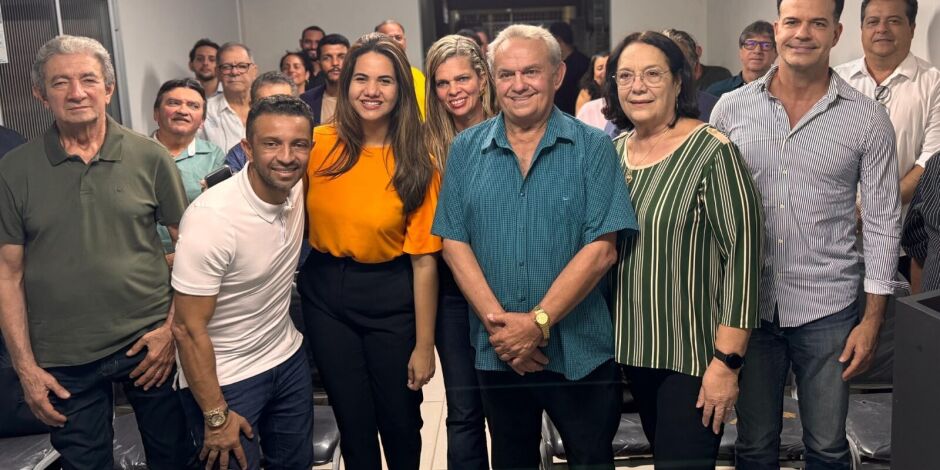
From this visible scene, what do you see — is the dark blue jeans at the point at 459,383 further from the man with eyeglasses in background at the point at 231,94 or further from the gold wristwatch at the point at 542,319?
the man with eyeglasses in background at the point at 231,94

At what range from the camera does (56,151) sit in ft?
6.26

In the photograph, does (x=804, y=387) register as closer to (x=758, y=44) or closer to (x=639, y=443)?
(x=639, y=443)

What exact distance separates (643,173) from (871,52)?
1.42 meters

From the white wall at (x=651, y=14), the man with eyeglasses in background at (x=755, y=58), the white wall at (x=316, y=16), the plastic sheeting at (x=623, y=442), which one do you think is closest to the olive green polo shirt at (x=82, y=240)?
the plastic sheeting at (x=623, y=442)

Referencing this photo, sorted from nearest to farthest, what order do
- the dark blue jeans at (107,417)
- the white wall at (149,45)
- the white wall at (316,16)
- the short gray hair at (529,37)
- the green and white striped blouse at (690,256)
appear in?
the green and white striped blouse at (690,256) < the short gray hair at (529,37) < the dark blue jeans at (107,417) < the white wall at (149,45) < the white wall at (316,16)

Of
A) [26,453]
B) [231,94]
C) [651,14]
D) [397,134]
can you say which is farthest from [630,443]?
[651,14]

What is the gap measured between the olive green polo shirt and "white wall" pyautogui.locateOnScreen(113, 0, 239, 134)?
8.62 feet

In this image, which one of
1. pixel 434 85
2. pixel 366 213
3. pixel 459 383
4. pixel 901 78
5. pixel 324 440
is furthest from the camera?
pixel 901 78

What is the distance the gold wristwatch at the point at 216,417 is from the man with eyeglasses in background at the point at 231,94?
2.36 meters

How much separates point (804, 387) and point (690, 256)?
0.49 m

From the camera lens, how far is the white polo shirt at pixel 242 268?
171cm

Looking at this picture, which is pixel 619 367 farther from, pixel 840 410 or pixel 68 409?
pixel 68 409

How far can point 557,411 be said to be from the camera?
1.81m

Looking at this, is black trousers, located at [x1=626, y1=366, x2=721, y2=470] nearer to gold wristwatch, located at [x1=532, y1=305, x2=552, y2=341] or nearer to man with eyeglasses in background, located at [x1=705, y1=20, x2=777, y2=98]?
gold wristwatch, located at [x1=532, y1=305, x2=552, y2=341]
